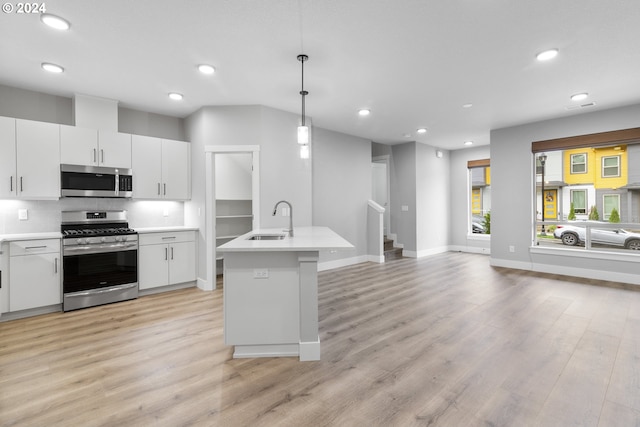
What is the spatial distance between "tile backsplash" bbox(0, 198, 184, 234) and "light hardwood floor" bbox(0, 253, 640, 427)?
1.18 metres

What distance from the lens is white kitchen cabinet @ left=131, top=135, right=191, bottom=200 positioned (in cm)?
429

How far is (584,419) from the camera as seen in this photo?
1693 mm

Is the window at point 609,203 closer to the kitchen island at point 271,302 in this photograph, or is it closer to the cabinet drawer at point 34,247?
the kitchen island at point 271,302

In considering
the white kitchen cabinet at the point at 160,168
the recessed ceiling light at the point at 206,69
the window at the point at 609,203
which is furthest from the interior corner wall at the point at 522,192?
the white kitchen cabinet at the point at 160,168

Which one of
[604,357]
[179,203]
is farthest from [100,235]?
[604,357]

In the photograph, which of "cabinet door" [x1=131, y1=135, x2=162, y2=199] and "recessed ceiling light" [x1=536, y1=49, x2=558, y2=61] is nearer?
"recessed ceiling light" [x1=536, y1=49, x2=558, y2=61]

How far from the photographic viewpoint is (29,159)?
11.6 ft

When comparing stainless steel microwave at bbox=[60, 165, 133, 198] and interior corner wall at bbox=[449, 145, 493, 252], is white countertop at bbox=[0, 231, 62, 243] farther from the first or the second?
interior corner wall at bbox=[449, 145, 493, 252]

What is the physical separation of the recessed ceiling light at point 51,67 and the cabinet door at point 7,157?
0.80 metres

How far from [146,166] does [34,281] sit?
186 centimetres

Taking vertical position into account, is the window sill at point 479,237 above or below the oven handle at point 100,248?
below

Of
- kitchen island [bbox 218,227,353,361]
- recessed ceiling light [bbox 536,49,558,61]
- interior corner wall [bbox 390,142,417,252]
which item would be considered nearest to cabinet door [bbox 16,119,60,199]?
kitchen island [bbox 218,227,353,361]

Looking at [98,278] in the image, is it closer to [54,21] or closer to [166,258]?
[166,258]
